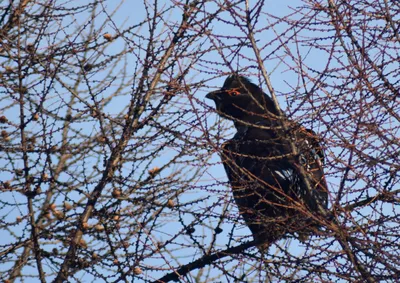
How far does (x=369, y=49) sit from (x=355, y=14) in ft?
1.20

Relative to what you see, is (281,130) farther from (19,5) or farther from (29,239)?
(19,5)

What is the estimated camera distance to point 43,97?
641 cm

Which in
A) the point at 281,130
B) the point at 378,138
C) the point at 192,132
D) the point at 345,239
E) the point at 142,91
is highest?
the point at 142,91

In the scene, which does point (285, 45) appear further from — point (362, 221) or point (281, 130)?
point (362, 221)

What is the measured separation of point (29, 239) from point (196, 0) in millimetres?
2235

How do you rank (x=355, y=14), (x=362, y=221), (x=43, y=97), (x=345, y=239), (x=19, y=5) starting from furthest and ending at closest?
(x=19, y=5)
(x=43, y=97)
(x=355, y=14)
(x=362, y=221)
(x=345, y=239)

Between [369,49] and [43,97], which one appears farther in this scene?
[43,97]

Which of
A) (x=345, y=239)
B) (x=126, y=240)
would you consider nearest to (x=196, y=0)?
(x=126, y=240)

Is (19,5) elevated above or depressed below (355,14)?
above

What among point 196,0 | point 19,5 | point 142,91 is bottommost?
point 142,91

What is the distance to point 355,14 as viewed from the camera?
235 inches

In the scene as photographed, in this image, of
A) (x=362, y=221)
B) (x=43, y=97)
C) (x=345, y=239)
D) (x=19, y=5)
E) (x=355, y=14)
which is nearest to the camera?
(x=345, y=239)

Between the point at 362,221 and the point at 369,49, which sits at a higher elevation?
the point at 369,49

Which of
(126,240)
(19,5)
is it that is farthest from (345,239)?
(19,5)
